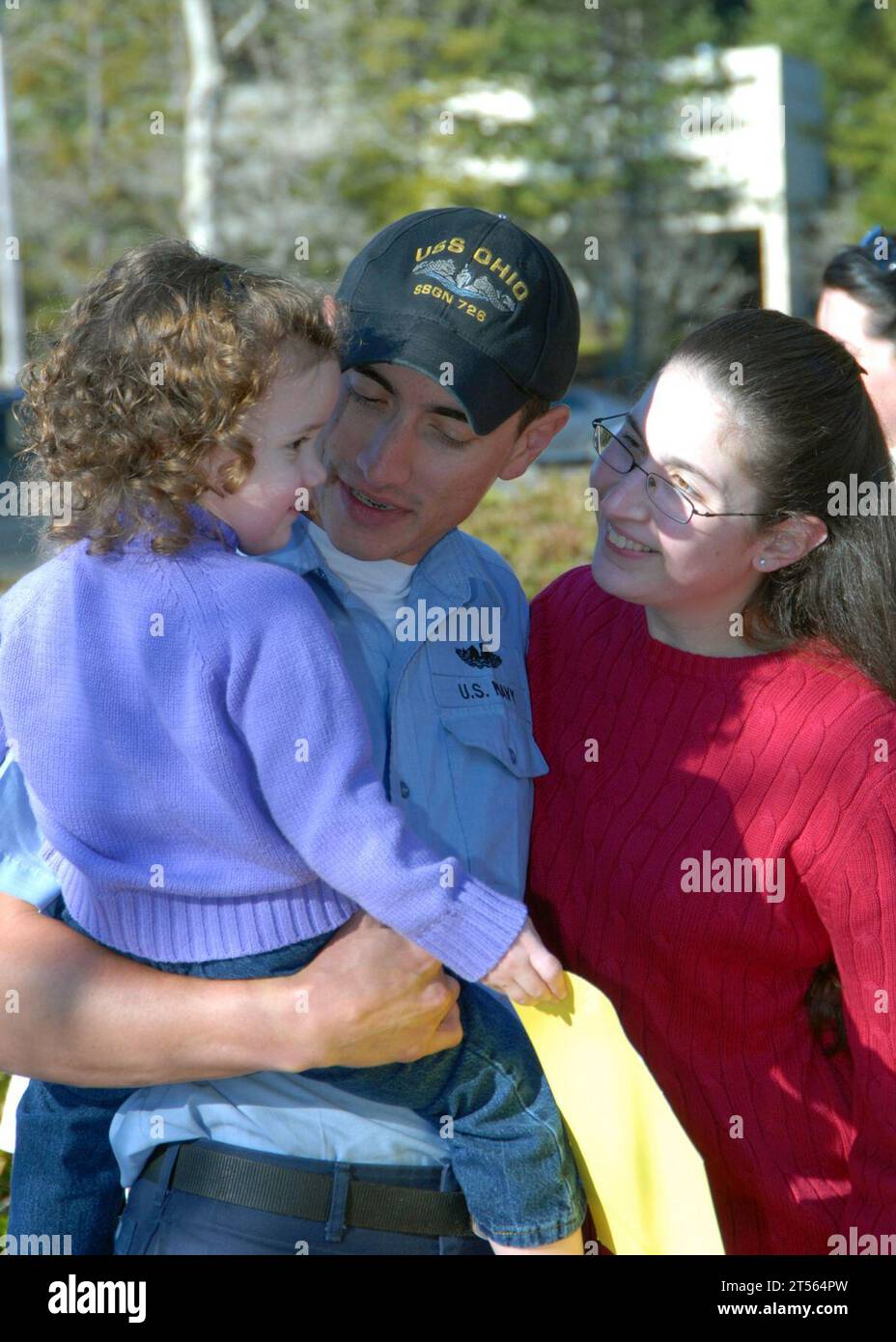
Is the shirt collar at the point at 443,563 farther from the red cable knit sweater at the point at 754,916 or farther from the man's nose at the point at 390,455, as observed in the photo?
the red cable knit sweater at the point at 754,916

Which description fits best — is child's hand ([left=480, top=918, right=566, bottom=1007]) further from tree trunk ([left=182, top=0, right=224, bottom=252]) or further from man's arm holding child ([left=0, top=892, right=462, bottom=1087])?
tree trunk ([left=182, top=0, right=224, bottom=252])

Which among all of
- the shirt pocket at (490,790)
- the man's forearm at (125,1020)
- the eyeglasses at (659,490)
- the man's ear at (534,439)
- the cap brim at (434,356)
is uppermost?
the cap brim at (434,356)

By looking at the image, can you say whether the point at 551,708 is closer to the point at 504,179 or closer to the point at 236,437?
the point at 236,437

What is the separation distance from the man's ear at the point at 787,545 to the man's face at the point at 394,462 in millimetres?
498

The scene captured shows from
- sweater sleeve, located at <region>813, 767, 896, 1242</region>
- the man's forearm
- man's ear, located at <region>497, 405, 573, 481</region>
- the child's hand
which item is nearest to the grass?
man's ear, located at <region>497, 405, 573, 481</region>

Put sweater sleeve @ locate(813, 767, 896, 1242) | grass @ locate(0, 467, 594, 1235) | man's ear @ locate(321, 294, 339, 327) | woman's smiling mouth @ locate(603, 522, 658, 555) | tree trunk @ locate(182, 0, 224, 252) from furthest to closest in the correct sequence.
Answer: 1. tree trunk @ locate(182, 0, 224, 252)
2. grass @ locate(0, 467, 594, 1235)
3. woman's smiling mouth @ locate(603, 522, 658, 555)
4. sweater sleeve @ locate(813, 767, 896, 1242)
5. man's ear @ locate(321, 294, 339, 327)

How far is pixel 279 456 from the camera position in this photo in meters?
2.04

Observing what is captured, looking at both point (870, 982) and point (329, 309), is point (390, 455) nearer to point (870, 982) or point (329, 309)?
point (329, 309)

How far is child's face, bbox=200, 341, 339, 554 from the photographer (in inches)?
79.5

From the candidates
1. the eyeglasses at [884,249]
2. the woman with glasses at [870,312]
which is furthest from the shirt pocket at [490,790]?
the eyeglasses at [884,249]

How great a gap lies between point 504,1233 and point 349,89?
25.8 meters

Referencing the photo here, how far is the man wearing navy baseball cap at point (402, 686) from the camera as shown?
2.00 m

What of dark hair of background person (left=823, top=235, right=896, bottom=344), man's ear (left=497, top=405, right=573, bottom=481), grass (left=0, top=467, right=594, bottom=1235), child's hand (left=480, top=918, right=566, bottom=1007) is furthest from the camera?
grass (left=0, top=467, right=594, bottom=1235)

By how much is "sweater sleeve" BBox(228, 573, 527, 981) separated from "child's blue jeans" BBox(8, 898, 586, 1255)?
17 cm
